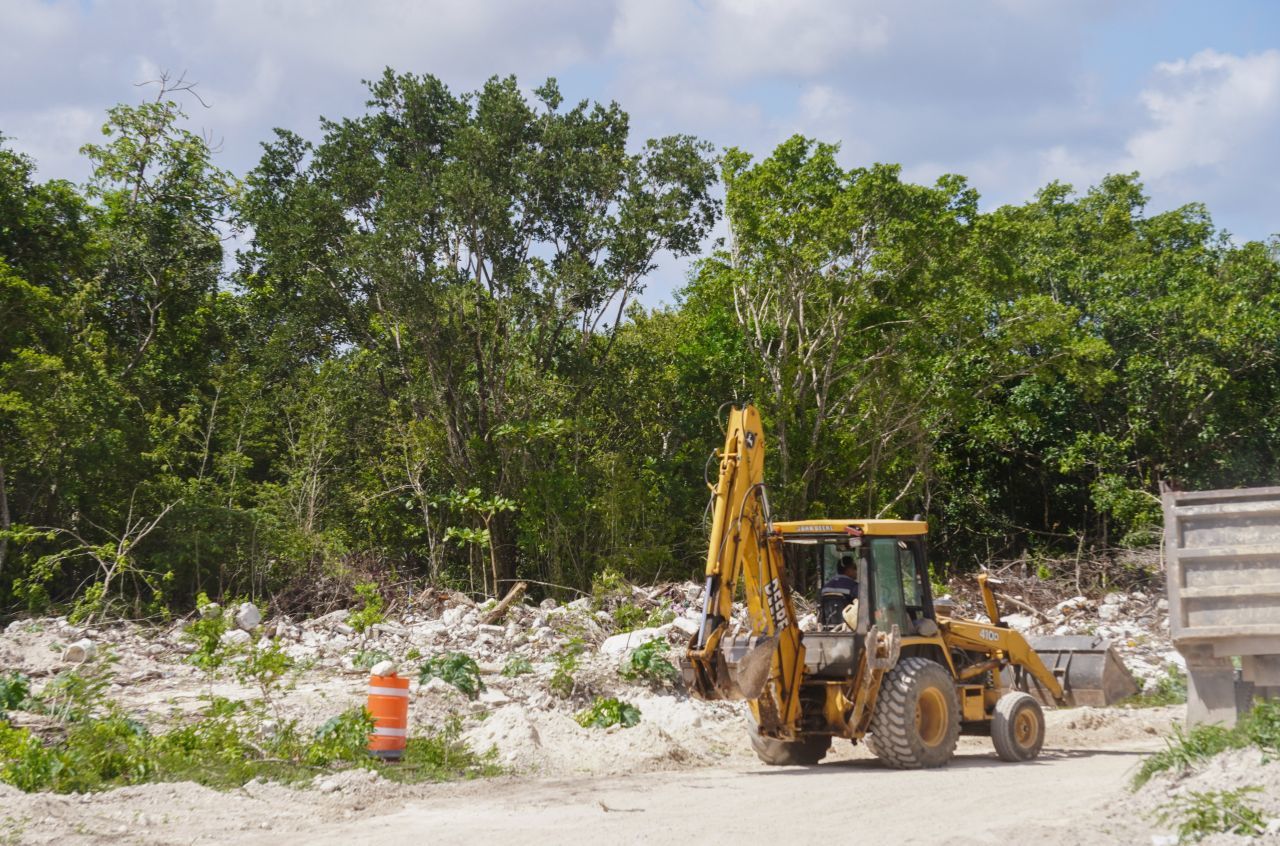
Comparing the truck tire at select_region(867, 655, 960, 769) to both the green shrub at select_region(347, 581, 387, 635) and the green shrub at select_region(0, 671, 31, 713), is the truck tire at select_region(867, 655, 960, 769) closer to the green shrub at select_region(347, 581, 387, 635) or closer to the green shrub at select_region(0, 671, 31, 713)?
the green shrub at select_region(0, 671, 31, 713)

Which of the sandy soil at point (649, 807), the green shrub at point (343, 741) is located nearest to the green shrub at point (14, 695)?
the green shrub at point (343, 741)

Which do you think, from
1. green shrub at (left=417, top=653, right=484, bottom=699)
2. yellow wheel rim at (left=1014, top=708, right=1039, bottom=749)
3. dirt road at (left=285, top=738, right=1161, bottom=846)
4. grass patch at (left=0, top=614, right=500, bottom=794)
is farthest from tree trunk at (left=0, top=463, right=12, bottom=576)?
yellow wheel rim at (left=1014, top=708, right=1039, bottom=749)

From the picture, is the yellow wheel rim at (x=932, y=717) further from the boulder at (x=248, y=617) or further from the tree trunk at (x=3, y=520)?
the tree trunk at (x=3, y=520)

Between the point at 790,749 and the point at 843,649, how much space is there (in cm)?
125

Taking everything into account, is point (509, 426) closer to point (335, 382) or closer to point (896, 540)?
point (335, 382)

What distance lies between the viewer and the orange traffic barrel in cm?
993

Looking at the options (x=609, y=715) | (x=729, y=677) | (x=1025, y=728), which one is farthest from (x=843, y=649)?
(x=609, y=715)

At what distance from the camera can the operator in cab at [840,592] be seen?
10641 millimetres

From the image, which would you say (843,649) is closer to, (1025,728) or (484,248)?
(1025,728)

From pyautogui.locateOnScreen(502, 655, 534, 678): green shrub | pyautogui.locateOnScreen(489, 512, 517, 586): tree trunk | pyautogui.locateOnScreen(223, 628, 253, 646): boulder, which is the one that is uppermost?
pyautogui.locateOnScreen(489, 512, 517, 586): tree trunk

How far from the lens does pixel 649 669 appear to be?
1348 cm

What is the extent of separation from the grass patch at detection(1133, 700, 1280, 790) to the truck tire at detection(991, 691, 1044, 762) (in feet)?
9.14

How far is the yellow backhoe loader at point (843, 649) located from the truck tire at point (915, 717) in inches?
0.5

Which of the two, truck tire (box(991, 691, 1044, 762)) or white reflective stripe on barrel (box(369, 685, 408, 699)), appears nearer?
white reflective stripe on barrel (box(369, 685, 408, 699))
